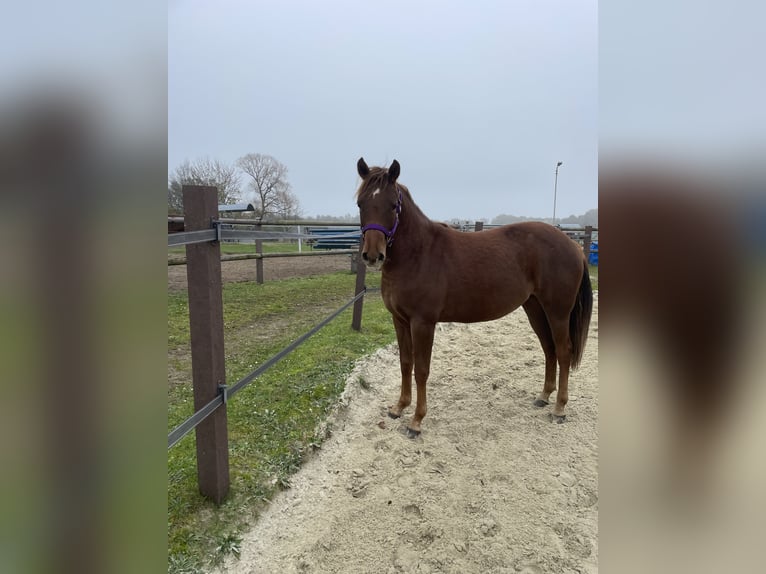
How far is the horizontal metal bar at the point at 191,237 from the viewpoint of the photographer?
1337 mm

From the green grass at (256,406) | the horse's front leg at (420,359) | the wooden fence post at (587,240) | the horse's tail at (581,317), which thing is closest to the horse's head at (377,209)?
the horse's front leg at (420,359)

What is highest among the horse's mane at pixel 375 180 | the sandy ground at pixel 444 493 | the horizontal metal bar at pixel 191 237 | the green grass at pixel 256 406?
the horse's mane at pixel 375 180

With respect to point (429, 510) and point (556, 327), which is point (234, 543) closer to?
point (429, 510)

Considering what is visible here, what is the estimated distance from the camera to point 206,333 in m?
1.71

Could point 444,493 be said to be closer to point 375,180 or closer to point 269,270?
point 375,180

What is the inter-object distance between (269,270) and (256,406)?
7740 millimetres

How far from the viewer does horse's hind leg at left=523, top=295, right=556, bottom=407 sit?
3.12 meters

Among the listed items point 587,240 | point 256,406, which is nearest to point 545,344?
point 256,406

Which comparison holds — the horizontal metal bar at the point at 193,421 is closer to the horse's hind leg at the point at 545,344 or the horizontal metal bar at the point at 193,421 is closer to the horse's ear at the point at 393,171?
the horse's ear at the point at 393,171

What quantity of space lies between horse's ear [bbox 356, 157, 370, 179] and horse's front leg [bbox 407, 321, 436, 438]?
1.05 m

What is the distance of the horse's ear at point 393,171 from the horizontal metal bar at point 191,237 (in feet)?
3.91
